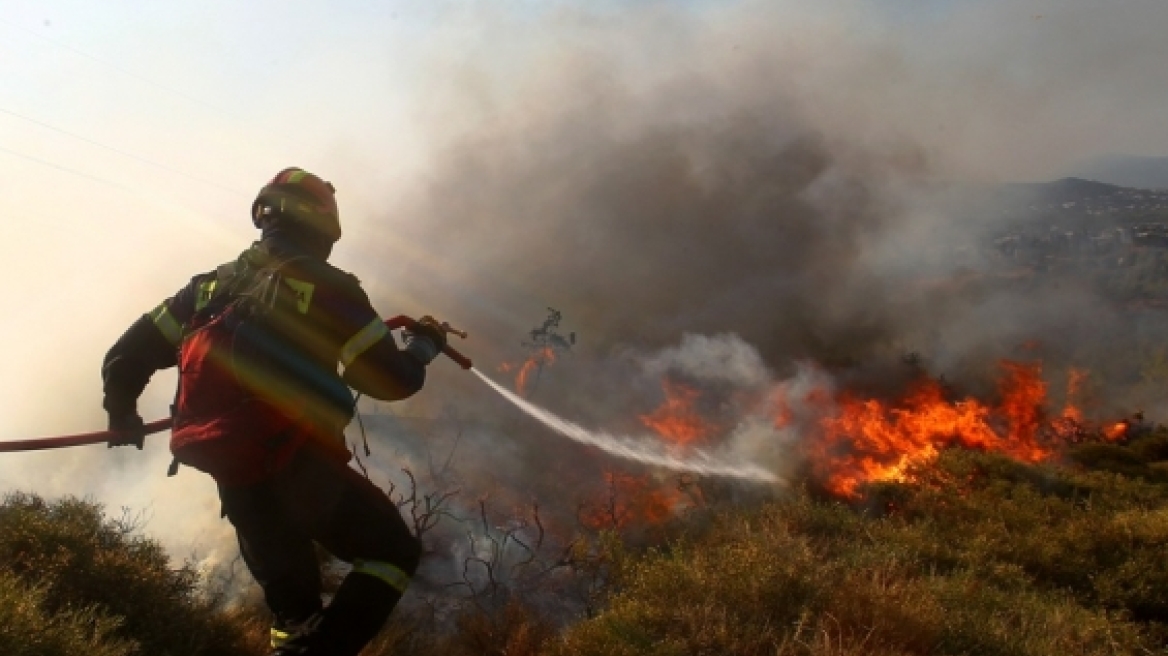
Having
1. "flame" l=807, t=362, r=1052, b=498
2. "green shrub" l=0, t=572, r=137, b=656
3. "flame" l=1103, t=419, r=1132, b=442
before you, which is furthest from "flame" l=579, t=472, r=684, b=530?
"flame" l=1103, t=419, r=1132, b=442

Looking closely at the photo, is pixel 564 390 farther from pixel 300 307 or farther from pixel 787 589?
pixel 300 307

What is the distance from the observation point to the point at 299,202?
2750 millimetres

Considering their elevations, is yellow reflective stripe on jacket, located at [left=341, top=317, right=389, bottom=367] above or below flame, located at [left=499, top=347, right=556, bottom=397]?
below

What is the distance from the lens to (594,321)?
2264cm

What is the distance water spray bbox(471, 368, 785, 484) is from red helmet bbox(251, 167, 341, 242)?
8.16 m

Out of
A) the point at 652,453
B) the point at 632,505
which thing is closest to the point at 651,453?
the point at 652,453

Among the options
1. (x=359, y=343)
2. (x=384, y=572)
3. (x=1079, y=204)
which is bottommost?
(x=384, y=572)

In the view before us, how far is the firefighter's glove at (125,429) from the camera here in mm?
2902

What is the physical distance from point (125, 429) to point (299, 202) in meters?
1.19

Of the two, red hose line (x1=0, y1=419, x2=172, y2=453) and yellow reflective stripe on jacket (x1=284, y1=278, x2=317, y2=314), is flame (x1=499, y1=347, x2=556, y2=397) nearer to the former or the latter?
red hose line (x1=0, y1=419, x2=172, y2=453)

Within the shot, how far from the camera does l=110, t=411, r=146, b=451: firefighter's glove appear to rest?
114 inches

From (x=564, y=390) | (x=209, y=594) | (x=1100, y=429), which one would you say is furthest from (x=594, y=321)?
(x=209, y=594)

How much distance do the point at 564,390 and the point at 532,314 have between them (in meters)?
4.88

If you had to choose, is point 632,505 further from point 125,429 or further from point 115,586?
point 125,429
